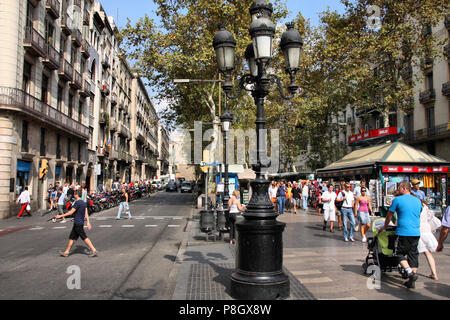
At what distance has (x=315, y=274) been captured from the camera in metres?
6.70

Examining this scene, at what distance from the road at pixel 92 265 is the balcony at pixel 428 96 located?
2674 centimetres

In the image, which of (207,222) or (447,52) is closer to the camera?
(207,222)

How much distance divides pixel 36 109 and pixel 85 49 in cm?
1093

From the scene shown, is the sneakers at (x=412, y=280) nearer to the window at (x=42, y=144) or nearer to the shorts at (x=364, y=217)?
the shorts at (x=364, y=217)

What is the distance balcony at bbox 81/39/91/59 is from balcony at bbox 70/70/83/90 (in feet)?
7.25

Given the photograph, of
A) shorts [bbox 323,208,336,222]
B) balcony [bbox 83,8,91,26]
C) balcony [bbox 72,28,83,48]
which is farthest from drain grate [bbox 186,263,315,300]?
balcony [bbox 83,8,91,26]

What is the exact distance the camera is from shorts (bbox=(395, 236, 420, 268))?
5852 mm

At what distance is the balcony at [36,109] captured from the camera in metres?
18.6

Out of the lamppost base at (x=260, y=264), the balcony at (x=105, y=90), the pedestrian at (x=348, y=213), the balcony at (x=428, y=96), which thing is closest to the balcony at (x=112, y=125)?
the balcony at (x=105, y=90)

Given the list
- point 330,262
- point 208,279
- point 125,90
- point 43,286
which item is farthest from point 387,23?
point 125,90

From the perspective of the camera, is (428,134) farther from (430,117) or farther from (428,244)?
(428,244)

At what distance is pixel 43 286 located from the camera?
19.9 ft

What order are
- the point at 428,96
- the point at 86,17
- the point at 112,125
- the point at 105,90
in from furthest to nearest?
1. the point at 112,125
2. the point at 105,90
3. the point at 86,17
4. the point at 428,96

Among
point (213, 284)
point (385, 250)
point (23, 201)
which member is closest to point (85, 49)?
point (23, 201)
